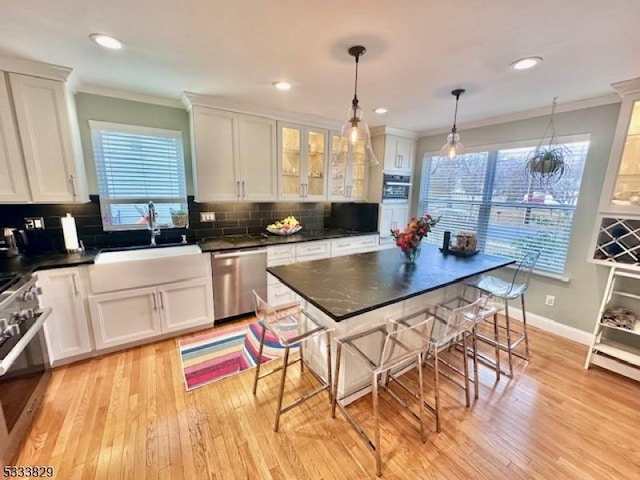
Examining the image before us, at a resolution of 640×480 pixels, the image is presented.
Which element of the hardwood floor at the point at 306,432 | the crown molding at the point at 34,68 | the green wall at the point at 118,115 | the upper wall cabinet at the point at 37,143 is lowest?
the hardwood floor at the point at 306,432

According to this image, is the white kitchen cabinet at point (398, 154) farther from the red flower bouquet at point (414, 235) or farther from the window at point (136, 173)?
the window at point (136, 173)

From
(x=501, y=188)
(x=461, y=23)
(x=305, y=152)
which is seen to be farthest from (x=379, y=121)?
(x=461, y=23)

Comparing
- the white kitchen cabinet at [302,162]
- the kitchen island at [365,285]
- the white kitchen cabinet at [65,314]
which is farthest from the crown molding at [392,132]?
the white kitchen cabinet at [65,314]

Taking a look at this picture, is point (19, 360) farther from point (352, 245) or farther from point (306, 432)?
point (352, 245)

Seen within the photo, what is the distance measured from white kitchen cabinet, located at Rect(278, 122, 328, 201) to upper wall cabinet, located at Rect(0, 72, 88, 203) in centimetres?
193

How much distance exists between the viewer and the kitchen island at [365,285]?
1575 mm

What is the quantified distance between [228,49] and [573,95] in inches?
119

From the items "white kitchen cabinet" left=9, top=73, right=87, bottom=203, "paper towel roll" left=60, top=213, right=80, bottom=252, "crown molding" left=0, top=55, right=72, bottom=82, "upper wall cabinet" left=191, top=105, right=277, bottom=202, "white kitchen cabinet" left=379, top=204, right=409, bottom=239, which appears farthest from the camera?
"white kitchen cabinet" left=379, top=204, right=409, bottom=239

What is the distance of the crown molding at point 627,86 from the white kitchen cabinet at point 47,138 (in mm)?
4428

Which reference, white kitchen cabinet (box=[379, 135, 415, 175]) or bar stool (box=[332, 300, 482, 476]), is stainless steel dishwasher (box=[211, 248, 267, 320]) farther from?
white kitchen cabinet (box=[379, 135, 415, 175])

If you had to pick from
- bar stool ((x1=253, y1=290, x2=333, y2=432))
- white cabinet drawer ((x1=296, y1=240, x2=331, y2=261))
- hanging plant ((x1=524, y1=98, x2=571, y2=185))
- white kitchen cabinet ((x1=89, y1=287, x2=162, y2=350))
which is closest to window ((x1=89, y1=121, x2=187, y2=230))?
white kitchen cabinet ((x1=89, y1=287, x2=162, y2=350))

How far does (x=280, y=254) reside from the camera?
3.14 metres

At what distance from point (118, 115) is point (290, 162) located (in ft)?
5.98

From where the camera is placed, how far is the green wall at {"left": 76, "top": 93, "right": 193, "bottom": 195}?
2529 mm
